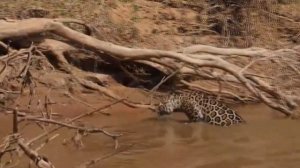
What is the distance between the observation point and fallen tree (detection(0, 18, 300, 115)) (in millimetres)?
7820

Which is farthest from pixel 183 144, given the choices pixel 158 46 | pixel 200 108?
pixel 158 46

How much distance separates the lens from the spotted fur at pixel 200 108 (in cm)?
759

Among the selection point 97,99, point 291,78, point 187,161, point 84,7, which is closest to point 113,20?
point 84,7

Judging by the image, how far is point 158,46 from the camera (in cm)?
977

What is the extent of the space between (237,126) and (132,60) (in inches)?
64.4

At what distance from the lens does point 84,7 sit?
10078 mm

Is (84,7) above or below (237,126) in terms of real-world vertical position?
above

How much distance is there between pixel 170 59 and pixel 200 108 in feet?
2.54

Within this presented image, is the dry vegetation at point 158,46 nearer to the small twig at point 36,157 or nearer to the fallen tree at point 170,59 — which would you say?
the fallen tree at point 170,59

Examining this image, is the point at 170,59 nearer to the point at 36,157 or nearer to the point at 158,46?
the point at 158,46

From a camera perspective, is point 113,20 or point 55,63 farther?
point 113,20

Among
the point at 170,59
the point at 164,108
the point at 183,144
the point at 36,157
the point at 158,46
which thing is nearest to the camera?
the point at 36,157

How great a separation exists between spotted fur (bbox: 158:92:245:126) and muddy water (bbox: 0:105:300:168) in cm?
13

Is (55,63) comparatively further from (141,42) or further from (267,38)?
(267,38)
